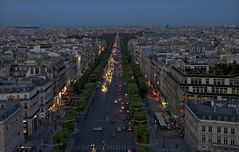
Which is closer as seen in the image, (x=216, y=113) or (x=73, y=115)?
(x=216, y=113)

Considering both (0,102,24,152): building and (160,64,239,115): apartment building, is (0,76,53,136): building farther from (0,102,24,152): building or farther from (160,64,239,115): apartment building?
(160,64,239,115): apartment building

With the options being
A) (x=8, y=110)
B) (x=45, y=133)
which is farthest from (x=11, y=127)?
(x=45, y=133)

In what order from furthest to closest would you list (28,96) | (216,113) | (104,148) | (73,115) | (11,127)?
(73,115)
(28,96)
(104,148)
(11,127)
(216,113)

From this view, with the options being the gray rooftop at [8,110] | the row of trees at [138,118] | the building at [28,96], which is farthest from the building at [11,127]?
the row of trees at [138,118]

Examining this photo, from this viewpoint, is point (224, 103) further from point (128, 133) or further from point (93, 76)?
point (93, 76)

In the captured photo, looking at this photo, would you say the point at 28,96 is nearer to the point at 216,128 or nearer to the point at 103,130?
the point at 103,130

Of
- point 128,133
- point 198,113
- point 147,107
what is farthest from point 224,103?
point 147,107

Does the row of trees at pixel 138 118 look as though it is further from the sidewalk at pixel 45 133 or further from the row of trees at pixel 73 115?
the sidewalk at pixel 45 133
